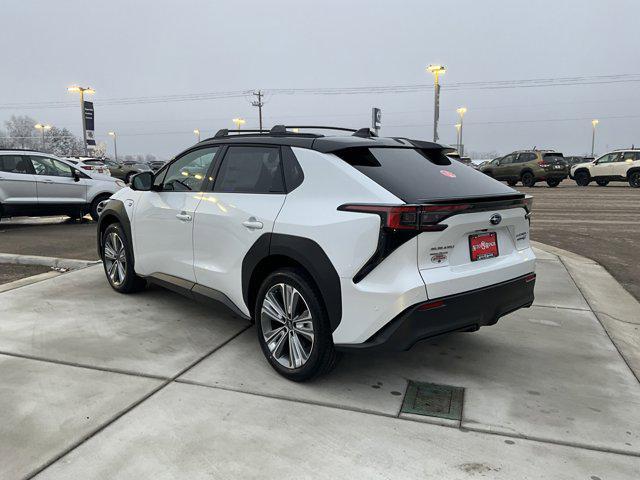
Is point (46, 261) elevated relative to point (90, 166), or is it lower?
lower

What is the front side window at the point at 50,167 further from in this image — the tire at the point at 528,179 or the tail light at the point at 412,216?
the tire at the point at 528,179

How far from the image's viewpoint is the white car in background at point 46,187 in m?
11.0

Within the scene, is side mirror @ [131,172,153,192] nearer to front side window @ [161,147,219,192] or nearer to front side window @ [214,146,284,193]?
front side window @ [161,147,219,192]

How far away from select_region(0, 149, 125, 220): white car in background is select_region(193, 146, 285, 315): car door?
7.79 m

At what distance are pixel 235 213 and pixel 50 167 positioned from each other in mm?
9438

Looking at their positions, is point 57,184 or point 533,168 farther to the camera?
point 533,168

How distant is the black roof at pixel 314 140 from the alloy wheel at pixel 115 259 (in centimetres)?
173

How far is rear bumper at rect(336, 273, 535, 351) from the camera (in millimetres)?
3072

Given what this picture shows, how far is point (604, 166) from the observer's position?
2552cm

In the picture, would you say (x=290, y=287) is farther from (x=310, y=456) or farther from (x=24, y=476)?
(x=24, y=476)

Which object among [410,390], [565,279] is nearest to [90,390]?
[410,390]

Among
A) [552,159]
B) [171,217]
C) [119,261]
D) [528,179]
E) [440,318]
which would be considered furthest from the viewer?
[528,179]

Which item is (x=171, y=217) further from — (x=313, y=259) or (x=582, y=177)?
(x=582, y=177)

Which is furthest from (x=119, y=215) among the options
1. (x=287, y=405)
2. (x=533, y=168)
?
(x=533, y=168)
